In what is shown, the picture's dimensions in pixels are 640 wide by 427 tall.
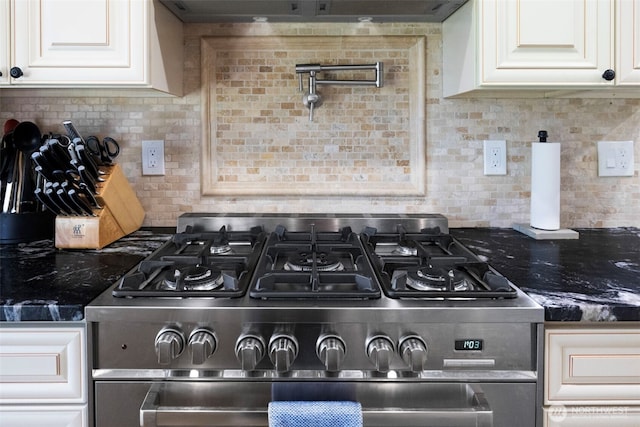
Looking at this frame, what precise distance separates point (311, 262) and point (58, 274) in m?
0.62

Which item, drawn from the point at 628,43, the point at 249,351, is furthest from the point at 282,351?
the point at 628,43

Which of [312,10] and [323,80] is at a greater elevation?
[312,10]

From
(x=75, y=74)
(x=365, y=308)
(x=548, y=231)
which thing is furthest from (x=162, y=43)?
(x=548, y=231)

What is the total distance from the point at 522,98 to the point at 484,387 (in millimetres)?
1105

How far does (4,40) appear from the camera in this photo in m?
1.37

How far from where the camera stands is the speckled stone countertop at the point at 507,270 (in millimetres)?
993

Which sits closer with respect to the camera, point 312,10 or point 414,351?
point 414,351

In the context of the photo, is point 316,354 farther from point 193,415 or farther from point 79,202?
point 79,202

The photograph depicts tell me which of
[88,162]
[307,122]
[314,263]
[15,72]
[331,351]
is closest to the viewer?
[331,351]

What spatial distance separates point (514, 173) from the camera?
1.74m

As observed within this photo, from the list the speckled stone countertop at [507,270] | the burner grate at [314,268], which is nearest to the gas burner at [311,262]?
the burner grate at [314,268]

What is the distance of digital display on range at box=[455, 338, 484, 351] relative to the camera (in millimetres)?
991

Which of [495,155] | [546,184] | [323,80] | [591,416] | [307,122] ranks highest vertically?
[323,80]

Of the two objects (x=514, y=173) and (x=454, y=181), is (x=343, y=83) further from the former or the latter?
(x=514, y=173)
